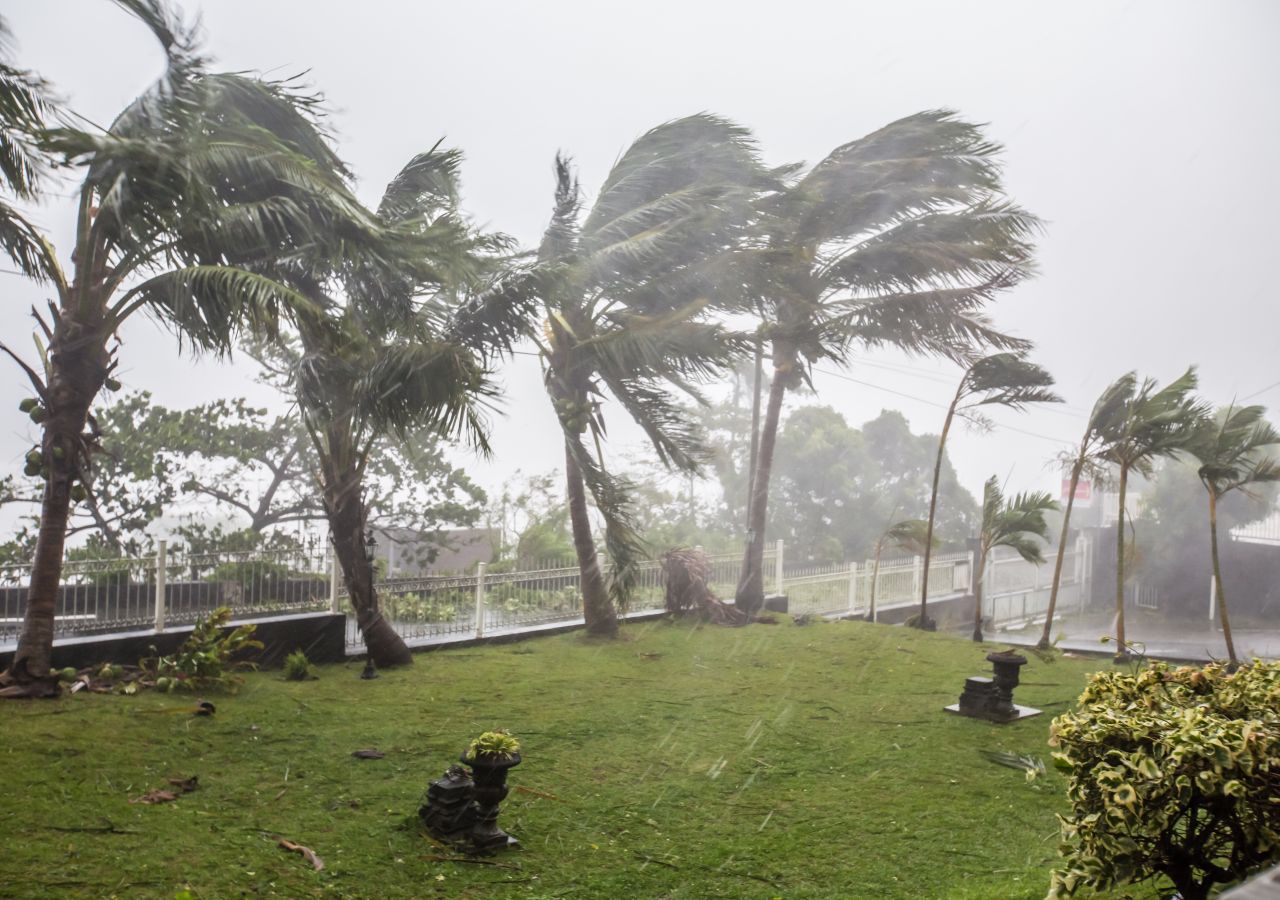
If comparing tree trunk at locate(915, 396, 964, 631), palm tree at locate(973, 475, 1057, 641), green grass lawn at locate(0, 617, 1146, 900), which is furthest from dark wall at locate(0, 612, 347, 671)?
palm tree at locate(973, 475, 1057, 641)

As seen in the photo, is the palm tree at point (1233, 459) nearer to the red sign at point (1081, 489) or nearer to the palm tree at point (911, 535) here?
the red sign at point (1081, 489)

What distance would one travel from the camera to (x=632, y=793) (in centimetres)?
410

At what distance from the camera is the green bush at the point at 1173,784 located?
2076 mm

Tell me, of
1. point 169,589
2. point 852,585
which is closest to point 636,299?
point 169,589

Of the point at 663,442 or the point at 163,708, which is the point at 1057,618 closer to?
the point at 663,442

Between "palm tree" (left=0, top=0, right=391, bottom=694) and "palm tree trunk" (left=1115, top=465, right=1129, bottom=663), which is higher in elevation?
"palm tree" (left=0, top=0, right=391, bottom=694)

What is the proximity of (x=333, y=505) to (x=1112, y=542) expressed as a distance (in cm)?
776

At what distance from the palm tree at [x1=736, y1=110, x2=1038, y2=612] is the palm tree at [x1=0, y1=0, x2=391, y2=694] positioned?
530 cm

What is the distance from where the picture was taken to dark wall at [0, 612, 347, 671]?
5523 mm

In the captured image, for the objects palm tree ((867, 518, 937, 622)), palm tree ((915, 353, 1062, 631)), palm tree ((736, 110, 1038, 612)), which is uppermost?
palm tree ((736, 110, 1038, 612))

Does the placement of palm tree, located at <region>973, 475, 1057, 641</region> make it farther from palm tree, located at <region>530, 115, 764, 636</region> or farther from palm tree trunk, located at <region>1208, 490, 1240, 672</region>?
palm tree, located at <region>530, 115, 764, 636</region>

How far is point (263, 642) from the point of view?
21.1 feet

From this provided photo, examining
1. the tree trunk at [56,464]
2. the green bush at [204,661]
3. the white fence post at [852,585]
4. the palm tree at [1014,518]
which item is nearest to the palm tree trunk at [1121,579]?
the palm tree at [1014,518]

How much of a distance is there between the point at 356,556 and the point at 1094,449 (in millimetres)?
6895
